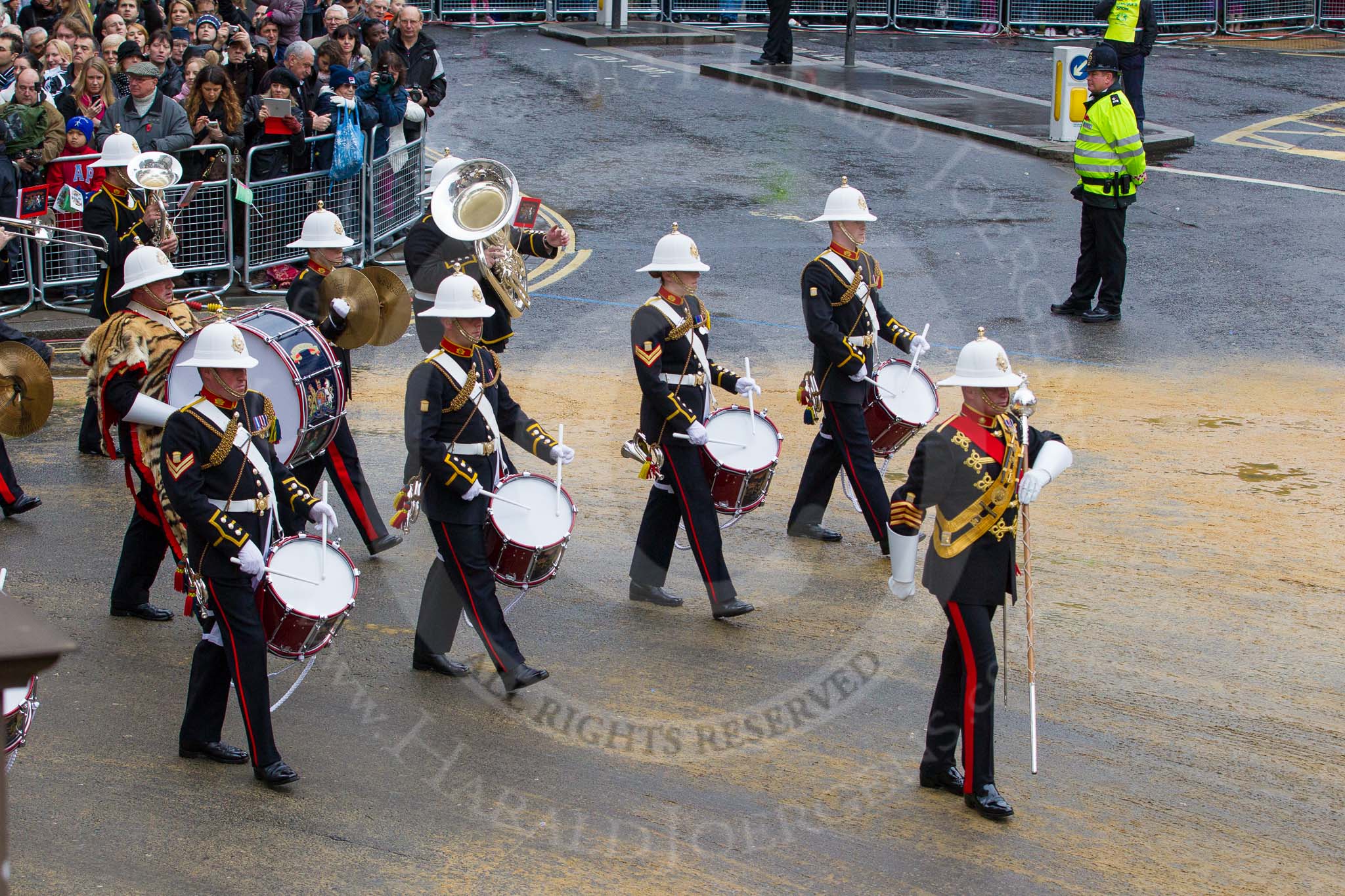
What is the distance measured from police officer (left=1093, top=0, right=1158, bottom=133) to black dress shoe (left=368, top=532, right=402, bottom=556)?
42.3 ft

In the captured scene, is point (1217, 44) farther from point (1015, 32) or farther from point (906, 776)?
point (906, 776)

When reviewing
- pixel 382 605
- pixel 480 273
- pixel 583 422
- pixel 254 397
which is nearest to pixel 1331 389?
pixel 583 422

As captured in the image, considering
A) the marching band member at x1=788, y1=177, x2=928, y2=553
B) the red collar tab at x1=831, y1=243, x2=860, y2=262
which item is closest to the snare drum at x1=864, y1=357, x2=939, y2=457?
the marching band member at x1=788, y1=177, x2=928, y2=553

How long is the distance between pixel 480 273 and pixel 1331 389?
6429 mm

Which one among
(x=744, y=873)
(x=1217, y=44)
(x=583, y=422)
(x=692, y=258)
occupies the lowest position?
(x=744, y=873)

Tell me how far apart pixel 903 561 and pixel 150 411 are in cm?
348

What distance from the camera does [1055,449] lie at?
21.1ft

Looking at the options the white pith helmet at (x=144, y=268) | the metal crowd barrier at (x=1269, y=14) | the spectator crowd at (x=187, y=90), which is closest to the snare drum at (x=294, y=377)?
the white pith helmet at (x=144, y=268)

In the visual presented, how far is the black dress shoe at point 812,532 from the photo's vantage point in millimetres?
9156

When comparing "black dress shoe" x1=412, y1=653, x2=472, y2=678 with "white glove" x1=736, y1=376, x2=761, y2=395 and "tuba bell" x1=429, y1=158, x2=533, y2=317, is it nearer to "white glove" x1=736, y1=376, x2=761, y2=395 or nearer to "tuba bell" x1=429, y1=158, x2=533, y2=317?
"white glove" x1=736, y1=376, x2=761, y2=395

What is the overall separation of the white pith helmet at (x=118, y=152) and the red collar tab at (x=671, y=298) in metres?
3.76

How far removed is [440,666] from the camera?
7422 millimetres

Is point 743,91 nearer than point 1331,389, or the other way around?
point 1331,389

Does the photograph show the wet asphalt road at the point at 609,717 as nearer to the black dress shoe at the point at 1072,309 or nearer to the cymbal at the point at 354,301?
the black dress shoe at the point at 1072,309
